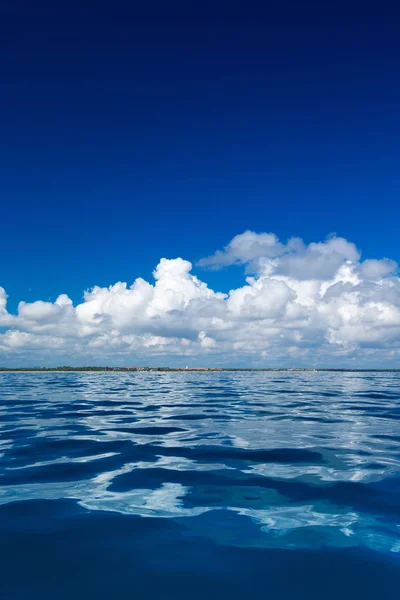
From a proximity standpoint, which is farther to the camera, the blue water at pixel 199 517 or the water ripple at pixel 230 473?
the water ripple at pixel 230 473

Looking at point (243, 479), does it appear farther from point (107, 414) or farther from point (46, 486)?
point (107, 414)

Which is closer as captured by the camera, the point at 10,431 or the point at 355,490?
the point at 355,490

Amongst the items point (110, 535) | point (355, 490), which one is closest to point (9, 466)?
point (110, 535)

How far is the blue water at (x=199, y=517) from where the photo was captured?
4906 millimetres

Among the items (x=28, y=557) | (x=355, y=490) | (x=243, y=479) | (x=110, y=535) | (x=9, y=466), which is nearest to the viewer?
(x=28, y=557)

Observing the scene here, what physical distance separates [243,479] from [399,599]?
454cm

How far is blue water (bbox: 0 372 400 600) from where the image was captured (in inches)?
193

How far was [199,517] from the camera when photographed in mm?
6762

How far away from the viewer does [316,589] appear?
476cm

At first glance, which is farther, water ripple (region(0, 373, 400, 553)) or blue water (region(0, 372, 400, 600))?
water ripple (region(0, 373, 400, 553))

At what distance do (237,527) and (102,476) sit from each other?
3.89 metres

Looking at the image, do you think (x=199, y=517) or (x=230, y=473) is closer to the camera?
(x=199, y=517)

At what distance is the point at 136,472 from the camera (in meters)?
9.43

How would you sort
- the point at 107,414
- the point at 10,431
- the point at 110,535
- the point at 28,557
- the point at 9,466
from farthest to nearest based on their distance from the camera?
the point at 107,414 → the point at 10,431 → the point at 9,466 → the point at 110,535 → the point at 28,557
